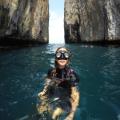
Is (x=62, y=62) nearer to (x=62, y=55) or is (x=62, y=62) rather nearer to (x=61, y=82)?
(x=62, y=55)

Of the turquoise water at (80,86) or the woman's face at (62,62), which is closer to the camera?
the woman's face at (62,62)

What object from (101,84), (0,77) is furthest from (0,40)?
(101,84)

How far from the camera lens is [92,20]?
31.5 m

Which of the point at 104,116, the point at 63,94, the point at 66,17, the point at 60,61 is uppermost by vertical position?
the point at 66,17

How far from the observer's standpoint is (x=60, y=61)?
8570 mm

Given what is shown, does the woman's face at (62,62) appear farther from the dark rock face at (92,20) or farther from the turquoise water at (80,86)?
the dark rock face at (92,20)

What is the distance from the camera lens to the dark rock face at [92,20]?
28.4 m

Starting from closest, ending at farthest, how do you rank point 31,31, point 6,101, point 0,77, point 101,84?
point 6,101 → point 101,84 → point 0,77 → point 31,31

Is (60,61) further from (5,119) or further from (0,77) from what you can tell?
(0,77)

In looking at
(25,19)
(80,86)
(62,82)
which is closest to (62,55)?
(62,82)

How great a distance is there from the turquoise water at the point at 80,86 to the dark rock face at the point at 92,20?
1027cm

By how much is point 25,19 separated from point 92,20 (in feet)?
23.9

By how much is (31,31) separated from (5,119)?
21.2m

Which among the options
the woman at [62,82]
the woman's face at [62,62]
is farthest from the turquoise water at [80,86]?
the woman's face at [62,62]
